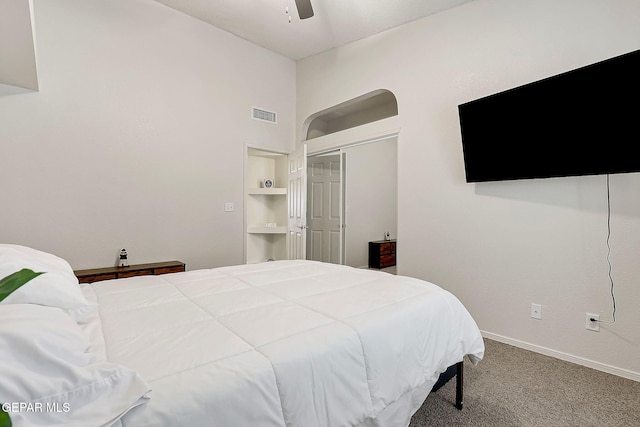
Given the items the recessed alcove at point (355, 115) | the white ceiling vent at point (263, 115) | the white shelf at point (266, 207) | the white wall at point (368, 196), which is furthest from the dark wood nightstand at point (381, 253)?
the white ceiling vent at point (263, 115)

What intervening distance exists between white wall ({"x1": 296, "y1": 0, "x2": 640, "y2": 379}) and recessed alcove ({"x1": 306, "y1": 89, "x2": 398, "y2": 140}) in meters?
1.25

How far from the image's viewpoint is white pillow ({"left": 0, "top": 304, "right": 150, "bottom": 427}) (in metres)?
0.66

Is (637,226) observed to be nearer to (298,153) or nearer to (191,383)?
(191,383)

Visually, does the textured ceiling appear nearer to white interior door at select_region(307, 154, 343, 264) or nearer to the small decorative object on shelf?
white interior door at select_region(307, 154, 343, 264)

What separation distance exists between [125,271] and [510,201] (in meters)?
3.63

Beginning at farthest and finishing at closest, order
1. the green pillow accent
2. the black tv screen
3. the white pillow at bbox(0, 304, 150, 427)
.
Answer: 1. the black tv screen
2. the white pillow at bbox(0, 304, 150, 427)
3. the green pillow accent

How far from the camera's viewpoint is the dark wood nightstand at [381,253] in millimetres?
5770

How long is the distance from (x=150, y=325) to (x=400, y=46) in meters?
3.62

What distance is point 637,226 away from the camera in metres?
2.20

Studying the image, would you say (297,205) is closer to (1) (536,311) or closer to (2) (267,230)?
(2) (267,230)

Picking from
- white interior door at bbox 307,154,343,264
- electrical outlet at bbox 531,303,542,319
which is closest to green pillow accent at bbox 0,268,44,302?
electrical outlet at bbox 531,303,542,319

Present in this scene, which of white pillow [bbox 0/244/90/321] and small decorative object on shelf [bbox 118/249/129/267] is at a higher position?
white pillow [bbox 0/244/90/321]

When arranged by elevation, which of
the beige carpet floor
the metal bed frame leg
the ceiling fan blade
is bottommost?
the beige carpet floor

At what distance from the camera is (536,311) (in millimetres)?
2658
